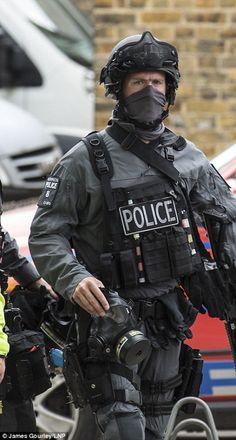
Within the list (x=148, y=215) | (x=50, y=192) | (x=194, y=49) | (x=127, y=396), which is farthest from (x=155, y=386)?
(x=194, y=49)

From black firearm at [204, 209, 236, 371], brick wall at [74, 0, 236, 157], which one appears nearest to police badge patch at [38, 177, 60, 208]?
black firearm at [204, 209, 236, 371]

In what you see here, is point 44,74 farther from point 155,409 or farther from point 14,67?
point 155,409

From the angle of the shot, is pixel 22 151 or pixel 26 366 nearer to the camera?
pixel 26 366

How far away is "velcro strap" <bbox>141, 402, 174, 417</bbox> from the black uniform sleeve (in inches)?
36.8

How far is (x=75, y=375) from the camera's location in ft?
16.6

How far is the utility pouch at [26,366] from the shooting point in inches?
206

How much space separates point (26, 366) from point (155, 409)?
0.53m

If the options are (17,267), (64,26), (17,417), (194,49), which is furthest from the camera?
(64,26)

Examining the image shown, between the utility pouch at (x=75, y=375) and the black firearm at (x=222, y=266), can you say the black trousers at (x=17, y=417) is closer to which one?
the utility pouch at (x=75, y=375)

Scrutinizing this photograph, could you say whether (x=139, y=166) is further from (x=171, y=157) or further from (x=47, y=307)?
(x=47, y=307)

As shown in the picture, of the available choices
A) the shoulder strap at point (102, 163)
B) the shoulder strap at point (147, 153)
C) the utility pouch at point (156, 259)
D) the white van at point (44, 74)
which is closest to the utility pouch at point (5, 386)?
the utility pouch at point (156, 259)

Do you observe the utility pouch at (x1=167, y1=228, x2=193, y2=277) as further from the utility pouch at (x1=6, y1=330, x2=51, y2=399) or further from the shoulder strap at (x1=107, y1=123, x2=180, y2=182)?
the utility pouch at (x1=6, y1=330, x2=51, y2=399)

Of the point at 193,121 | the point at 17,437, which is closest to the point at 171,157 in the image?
the point at 17,437

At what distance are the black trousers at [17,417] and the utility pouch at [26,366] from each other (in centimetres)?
5
